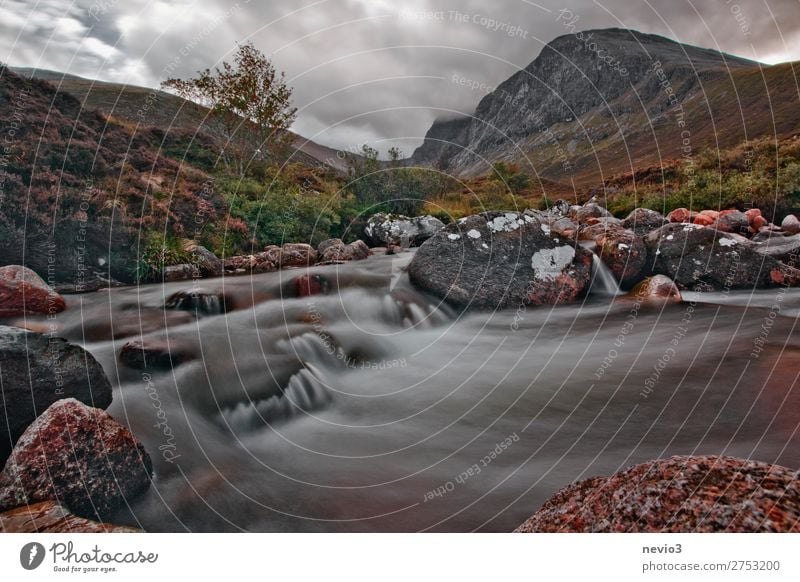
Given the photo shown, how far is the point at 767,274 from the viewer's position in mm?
6840

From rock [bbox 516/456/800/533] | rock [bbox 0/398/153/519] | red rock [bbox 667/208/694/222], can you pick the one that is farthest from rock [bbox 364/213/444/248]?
rock [bbox 516/456/800/533]

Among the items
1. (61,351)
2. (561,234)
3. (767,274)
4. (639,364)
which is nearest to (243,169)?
(561,234)

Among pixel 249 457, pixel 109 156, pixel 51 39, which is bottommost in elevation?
pixel 249 457

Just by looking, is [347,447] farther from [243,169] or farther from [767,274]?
[243,169]

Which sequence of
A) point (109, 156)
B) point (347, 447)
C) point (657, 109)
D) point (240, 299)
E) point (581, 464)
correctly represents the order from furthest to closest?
1. point (657, 109)
2. point (109, 156)
3. point (240, 299)
4. point (347, 447)
5. point (581, 464)

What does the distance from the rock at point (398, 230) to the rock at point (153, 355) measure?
33.2 ft

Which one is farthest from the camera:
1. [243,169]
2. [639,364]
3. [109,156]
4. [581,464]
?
[243,169]

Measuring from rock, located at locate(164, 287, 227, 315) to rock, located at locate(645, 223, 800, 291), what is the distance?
A: 8.28 meters

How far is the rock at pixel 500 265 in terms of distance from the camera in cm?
682

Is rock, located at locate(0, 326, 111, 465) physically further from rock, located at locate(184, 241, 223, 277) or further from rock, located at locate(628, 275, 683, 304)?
rock, located at locate(628, 275, 683, 304)

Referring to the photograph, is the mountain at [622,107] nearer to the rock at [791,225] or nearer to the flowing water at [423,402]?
the rock at [791,225]

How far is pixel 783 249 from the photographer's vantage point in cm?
741

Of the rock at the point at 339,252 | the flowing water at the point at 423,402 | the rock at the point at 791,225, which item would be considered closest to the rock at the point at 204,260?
the flowing water at the point at 423,402

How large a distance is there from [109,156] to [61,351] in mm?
9482
